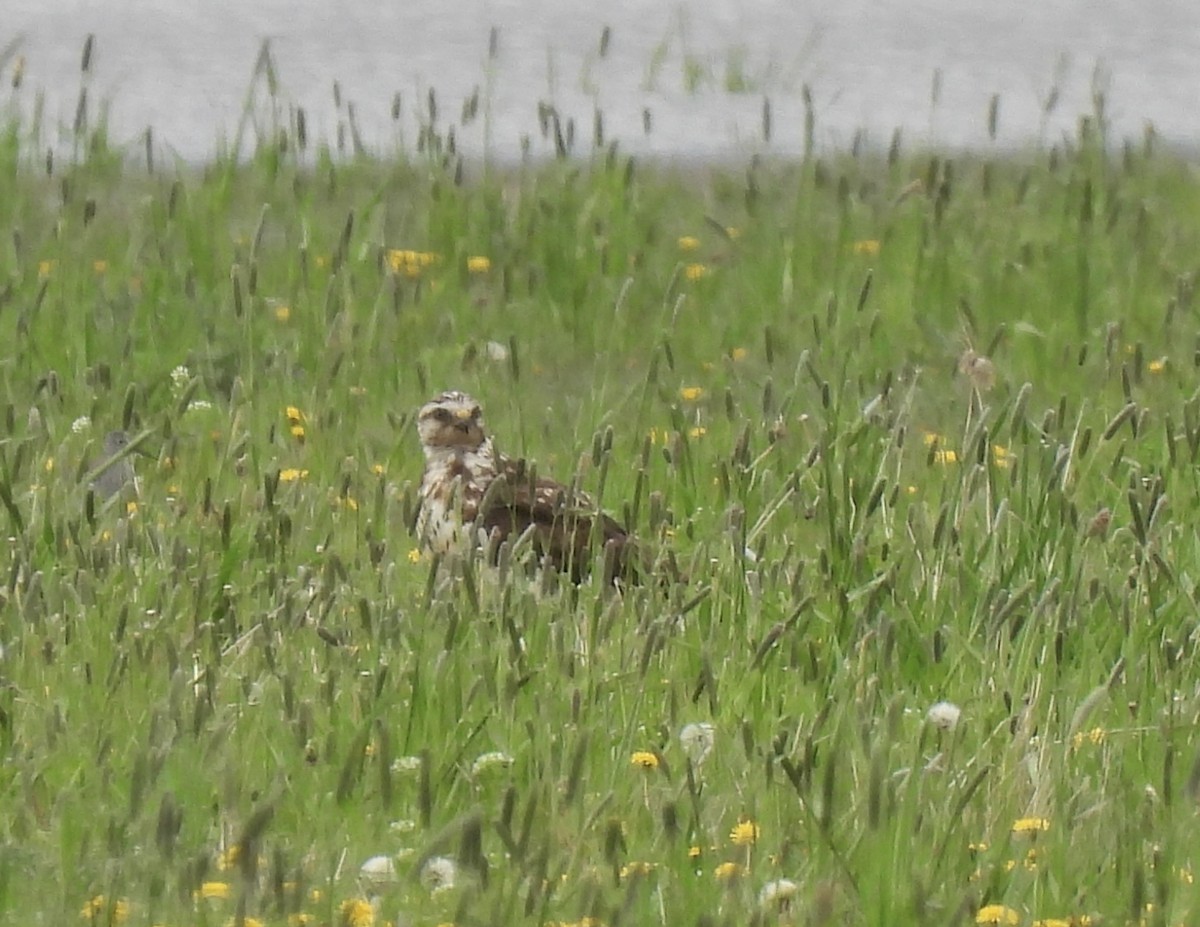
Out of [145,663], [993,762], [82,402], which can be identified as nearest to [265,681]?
[145,663]

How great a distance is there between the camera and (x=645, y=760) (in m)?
4.11

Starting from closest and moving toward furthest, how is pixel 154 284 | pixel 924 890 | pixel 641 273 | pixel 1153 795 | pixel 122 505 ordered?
pixel 924 890 → pixel 1153 795 → pixel 122 505 → pixel 154 284 → pixel 641 273

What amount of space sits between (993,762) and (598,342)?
3365 millimetres

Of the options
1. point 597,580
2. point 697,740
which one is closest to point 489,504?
point 597,580

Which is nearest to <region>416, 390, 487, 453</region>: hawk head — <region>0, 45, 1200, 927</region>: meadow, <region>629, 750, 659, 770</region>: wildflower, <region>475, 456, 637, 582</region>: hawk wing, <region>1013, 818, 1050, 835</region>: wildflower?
<region>0, 45, 1200, 927</region>: meadow

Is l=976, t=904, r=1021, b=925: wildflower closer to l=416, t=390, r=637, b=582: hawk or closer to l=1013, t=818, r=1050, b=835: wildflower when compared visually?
l=1013, t=818, r=1050, b=835: wildflower

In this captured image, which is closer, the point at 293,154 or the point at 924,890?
the point at 924,890

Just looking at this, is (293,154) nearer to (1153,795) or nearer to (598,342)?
(598,342)

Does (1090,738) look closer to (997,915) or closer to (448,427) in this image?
(997,915)

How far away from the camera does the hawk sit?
500 centimetres

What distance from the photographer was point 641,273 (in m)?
7.82

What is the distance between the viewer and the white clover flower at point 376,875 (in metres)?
3.65

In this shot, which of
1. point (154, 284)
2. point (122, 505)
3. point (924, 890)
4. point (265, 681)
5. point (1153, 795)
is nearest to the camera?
point (924, 890)

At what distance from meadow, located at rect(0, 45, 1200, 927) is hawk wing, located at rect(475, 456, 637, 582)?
3.9 inches
